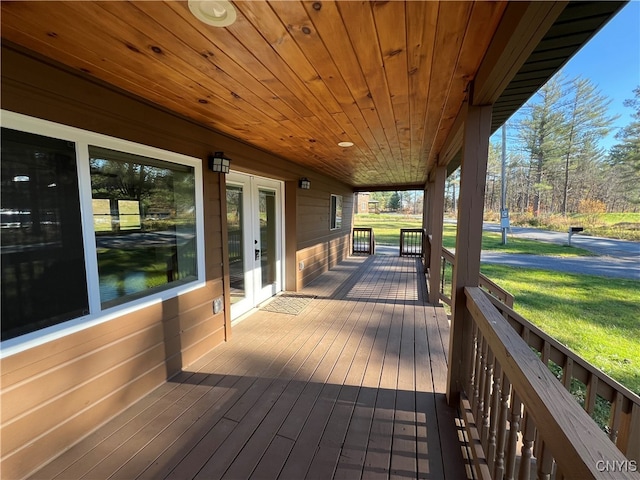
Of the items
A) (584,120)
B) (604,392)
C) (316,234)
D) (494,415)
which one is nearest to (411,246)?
(316,234)

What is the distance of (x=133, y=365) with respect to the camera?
2.01 metres

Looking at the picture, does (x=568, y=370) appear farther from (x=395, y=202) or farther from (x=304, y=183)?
(x=395, y=202)

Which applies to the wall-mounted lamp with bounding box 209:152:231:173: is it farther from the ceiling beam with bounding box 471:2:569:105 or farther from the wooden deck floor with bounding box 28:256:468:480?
the ceiling beam with bounding box 471:2:569:105

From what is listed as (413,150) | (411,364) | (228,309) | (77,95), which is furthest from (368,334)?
(77,95)

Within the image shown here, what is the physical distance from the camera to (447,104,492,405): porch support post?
67.5 inches

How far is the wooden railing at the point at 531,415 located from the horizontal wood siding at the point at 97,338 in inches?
90.0

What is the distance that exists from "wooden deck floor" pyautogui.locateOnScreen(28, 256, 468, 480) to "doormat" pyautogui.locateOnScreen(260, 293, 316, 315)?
70 cm

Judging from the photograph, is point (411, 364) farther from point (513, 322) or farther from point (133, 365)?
point (133, 365)

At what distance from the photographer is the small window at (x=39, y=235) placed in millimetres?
1406

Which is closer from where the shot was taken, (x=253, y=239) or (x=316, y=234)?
(x=253, y=239)

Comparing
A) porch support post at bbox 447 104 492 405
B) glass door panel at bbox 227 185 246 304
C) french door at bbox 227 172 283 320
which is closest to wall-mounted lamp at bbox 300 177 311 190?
french door at bbox 227 172 283 320

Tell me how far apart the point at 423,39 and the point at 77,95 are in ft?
6.52

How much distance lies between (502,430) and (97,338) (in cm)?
235

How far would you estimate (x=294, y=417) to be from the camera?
6.15 feet
